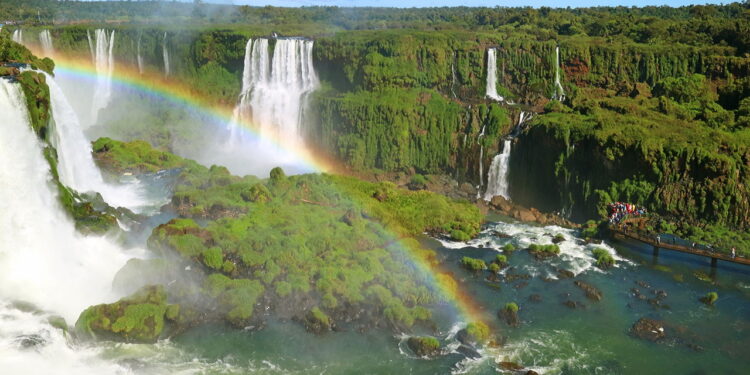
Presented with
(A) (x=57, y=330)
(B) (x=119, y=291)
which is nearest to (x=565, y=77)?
(B) (x=119, y=291)

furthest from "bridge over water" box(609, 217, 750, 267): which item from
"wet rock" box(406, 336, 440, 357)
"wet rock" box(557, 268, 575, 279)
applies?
"wet rock" box(406, 336, 440, 357)

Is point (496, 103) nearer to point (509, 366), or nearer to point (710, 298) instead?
point (710, 298)

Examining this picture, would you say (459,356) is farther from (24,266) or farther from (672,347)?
(24,266)

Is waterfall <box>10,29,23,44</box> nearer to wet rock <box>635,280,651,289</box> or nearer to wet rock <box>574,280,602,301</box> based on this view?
wet rock <box>574,280,602,301</box>

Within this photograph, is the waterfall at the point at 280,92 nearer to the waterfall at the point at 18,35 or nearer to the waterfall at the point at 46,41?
the waterfall at the point at 46,41

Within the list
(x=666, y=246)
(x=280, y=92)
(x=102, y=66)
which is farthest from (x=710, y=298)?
(x=102, y=66)

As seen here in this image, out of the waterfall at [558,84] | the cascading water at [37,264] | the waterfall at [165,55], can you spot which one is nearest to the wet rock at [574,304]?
the cascading water at [37,264]
